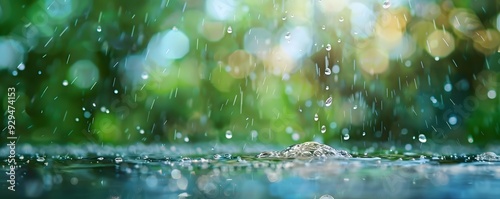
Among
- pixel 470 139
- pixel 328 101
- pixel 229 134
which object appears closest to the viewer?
pixel 470 139

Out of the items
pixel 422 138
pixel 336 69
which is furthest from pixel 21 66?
pixel 422 138

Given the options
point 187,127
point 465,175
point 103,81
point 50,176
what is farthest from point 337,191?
point 187,127

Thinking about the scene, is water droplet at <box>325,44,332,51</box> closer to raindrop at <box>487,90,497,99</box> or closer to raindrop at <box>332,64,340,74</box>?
raindrop at <box>332,64,340,74</box>

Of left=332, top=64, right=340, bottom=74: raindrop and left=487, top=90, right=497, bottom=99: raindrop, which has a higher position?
left=332, top=64, right=340, bottom=74: raindrop

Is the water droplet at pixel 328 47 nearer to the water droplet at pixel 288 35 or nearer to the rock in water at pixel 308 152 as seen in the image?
the water droplet at pixel 288 35

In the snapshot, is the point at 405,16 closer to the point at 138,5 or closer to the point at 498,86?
the point at 498,86

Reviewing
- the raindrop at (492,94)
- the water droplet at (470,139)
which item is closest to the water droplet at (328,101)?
the water droplet at (470,139)

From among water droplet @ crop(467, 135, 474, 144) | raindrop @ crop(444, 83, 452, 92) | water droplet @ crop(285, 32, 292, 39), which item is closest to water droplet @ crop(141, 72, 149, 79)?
water droplet @ crop(285, 32, 292, 39)

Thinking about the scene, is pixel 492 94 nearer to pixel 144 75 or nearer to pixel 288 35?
pixel 288 35
